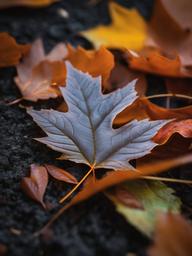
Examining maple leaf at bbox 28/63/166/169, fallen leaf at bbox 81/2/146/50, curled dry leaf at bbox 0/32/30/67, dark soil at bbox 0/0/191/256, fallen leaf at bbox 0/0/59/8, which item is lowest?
dark soil at bbox 0/0/191/256

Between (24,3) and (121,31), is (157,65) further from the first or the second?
(24,3)

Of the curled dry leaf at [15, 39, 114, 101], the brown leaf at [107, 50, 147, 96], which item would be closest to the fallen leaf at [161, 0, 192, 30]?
the brown leaf at [107, 50, 147, 96]

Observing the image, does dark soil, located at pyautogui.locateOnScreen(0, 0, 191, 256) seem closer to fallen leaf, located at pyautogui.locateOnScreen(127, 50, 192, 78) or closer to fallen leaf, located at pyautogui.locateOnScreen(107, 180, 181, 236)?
fallen leaf, located at pyautogui.locateOnScreen(107, 180, 181, 236)

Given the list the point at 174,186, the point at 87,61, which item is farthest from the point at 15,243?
the point at 87,61

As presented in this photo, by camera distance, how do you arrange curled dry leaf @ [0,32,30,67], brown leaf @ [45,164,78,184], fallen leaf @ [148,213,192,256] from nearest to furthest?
fallen leaf @ [148,213,192,256], brown leaf @ [45,164,78,184], curled dry leaf @ [0,32,30,67]

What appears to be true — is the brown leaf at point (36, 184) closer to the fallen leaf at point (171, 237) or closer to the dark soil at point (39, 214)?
the dark soil at point (39, 214)
